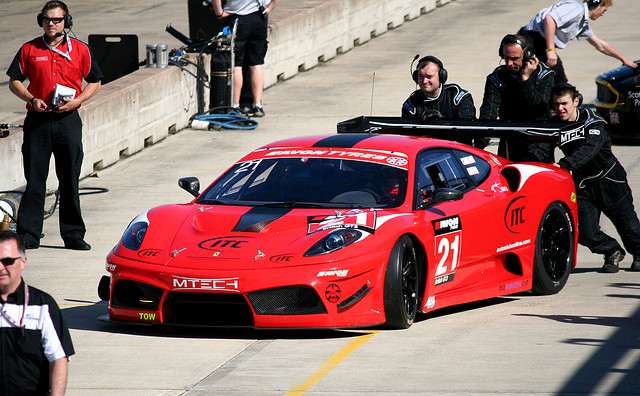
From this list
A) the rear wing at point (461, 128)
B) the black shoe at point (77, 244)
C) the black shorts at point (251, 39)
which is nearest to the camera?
the rear wing at point (461, 128)

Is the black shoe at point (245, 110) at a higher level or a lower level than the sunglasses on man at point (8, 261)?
lower

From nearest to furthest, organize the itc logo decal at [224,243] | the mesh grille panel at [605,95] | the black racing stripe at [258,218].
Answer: the itc logo decal at [224,243]
the black racing stripe at [258,218]
the mesh grille panel at [605,95]

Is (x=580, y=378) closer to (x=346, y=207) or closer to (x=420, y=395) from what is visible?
(x=420, y=395)

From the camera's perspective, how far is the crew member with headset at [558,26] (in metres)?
13.2

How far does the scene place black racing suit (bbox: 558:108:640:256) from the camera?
10352mm

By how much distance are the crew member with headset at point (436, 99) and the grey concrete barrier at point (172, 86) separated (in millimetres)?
4404

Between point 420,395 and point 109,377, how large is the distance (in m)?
1.80

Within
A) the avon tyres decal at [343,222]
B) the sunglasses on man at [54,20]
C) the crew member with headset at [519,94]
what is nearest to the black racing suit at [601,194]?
the crew member with headset at [519,94]

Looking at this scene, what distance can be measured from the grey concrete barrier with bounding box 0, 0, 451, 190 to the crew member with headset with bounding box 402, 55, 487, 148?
4.40 metres

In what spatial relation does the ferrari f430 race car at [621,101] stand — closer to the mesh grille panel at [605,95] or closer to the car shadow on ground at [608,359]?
the mesh grille panel at [605,95]

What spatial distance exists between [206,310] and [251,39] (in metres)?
9.99

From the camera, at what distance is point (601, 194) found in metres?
10.5

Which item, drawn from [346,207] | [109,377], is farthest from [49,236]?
[109,377]

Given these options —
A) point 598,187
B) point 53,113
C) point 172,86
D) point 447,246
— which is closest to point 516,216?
point 447,246
